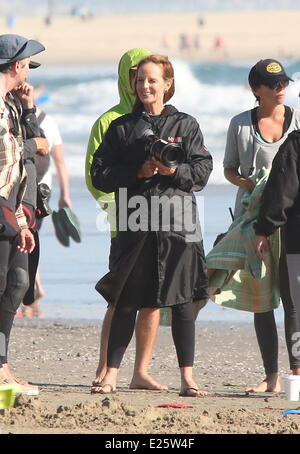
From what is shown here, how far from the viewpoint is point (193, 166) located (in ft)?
20.8

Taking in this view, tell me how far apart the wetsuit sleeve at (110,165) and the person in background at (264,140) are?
0.71 m

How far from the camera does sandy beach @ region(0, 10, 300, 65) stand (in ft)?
192

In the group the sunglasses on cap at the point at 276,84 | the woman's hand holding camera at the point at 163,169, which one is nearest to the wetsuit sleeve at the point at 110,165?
the woman's hand holding camera at the point at 163,169

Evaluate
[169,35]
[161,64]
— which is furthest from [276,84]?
[169,35]

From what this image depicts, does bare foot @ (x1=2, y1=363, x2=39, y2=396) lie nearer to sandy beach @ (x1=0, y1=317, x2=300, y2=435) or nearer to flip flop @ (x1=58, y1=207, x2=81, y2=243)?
sandy beach @ (x1=0, y1=317, x2=300, y2=435)

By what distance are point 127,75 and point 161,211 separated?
85 cm

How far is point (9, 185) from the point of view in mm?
5992

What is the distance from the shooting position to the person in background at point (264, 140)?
6.68m

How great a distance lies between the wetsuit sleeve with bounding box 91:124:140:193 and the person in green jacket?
267mm

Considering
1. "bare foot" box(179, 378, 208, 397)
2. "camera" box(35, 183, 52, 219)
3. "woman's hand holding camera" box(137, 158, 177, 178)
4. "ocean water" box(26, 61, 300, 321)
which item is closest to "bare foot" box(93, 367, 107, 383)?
"bare foot" box(179, 378, 208, 397)

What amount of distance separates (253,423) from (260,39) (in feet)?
193

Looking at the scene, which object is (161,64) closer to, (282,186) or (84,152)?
(282,186)
